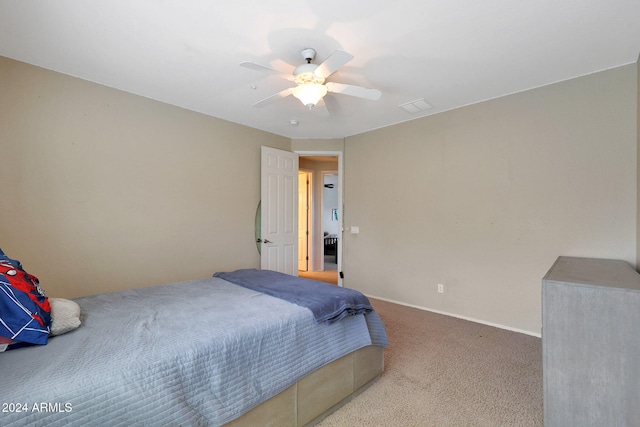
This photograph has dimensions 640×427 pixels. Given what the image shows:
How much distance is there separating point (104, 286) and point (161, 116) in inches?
73.7

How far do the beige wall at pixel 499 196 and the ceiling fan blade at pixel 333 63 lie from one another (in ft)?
7.20

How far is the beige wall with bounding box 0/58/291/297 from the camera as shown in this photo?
2.43 meters

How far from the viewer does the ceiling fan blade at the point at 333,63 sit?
178 centimetres

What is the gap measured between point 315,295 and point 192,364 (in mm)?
936

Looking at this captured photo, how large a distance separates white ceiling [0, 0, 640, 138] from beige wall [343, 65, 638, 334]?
→ 37 cm

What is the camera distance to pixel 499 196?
3.22 metres

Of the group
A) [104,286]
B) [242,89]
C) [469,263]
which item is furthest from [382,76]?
[104,286]

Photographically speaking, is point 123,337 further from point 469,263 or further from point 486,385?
point 469,263

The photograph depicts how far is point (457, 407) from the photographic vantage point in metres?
1.91

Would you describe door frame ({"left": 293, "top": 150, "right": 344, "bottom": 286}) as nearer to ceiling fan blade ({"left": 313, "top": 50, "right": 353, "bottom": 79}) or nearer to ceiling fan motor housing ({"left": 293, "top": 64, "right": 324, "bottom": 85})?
ceiling fan motor housing ({"left": 293, "top": 64, "right": 324, "bottom": 85})

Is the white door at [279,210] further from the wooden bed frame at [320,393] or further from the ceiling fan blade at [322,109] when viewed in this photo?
the wooden bed frame at [320,393]

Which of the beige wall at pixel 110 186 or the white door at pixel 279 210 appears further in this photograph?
the white door at pixel 279 210

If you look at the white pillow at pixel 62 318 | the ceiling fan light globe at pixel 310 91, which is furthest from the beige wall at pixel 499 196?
the white pillow at pixel 62 318

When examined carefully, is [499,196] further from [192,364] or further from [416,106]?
[192,364]
